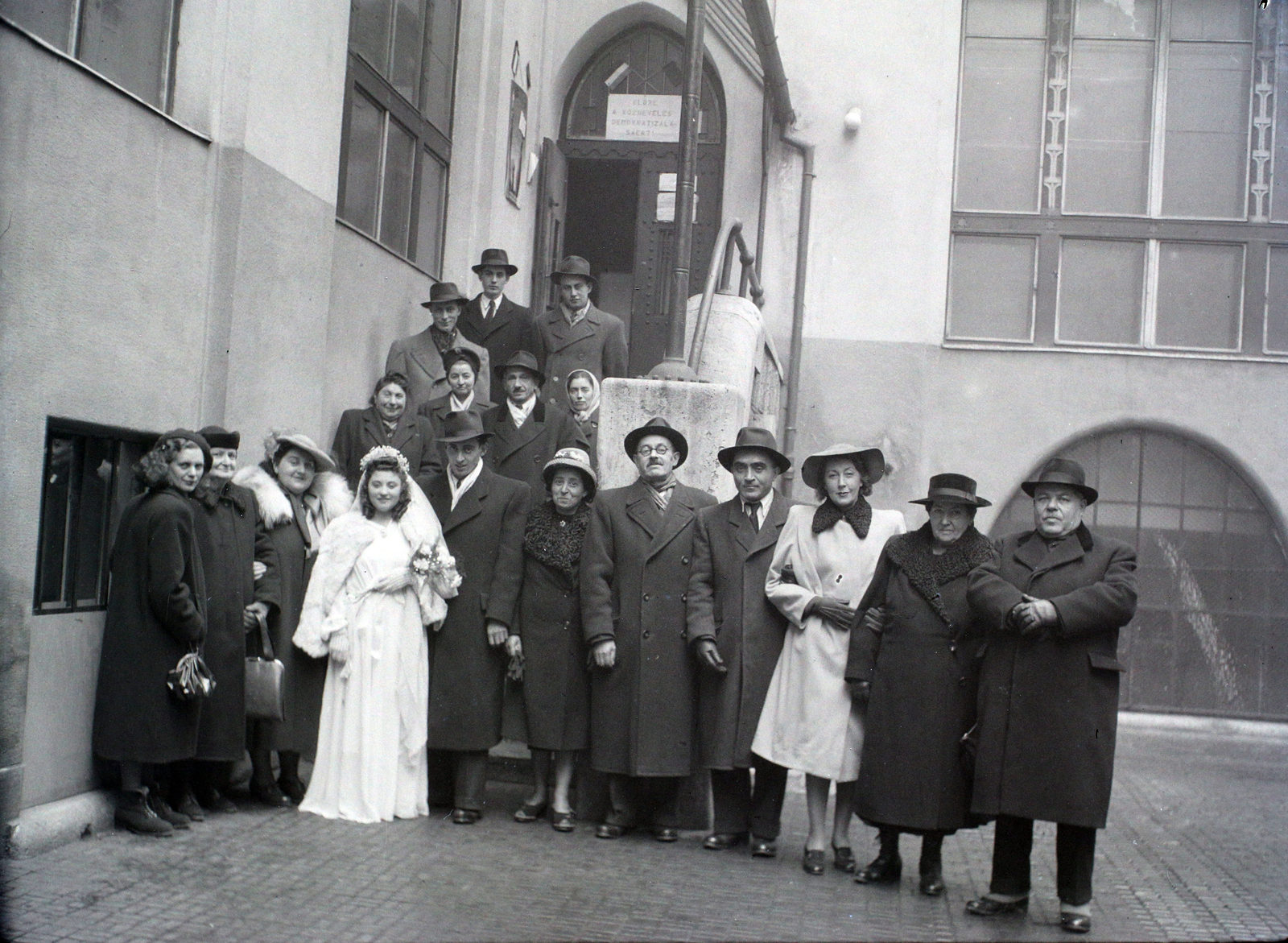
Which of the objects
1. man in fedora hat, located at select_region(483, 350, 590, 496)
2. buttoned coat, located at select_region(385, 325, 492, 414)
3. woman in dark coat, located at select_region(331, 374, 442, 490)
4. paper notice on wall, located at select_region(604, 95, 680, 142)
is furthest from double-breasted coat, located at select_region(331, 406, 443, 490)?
paper notice on wall, located at select_region(604, 95, 680, 142)

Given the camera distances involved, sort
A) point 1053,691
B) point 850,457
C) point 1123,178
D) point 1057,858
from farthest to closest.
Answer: point 1123,178 → point 850,457 → point 1057,858 → point 1053,691

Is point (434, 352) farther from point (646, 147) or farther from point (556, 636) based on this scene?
point (646, 147)

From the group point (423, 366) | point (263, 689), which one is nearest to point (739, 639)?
point (263, 689)

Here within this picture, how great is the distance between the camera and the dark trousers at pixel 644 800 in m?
6.82

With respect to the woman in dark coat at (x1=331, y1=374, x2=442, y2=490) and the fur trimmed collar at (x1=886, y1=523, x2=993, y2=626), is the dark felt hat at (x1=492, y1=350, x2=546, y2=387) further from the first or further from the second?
the fur trimmed collar at (x1=886, y1=523, x2=993, y2=626)

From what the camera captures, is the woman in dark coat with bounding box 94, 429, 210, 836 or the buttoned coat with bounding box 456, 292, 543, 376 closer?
the woman in dark coat with bounding box 94, 429, 210, 836

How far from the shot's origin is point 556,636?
22.8ft

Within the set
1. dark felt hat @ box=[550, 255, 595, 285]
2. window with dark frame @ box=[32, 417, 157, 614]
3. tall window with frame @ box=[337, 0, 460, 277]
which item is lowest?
window with dark frame @ box=[32, 417, 157, 614]

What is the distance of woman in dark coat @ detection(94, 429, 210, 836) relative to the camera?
6.09 meters

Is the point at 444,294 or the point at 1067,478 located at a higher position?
the point at 444,294

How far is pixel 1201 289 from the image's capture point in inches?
540

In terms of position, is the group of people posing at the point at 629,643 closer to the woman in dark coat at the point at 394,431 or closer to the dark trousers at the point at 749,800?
the dark trousers at the point at 749,800

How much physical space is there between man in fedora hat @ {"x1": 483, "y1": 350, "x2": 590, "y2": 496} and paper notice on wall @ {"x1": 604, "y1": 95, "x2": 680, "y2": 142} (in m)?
7.05

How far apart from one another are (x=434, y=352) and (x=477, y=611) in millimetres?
2863
